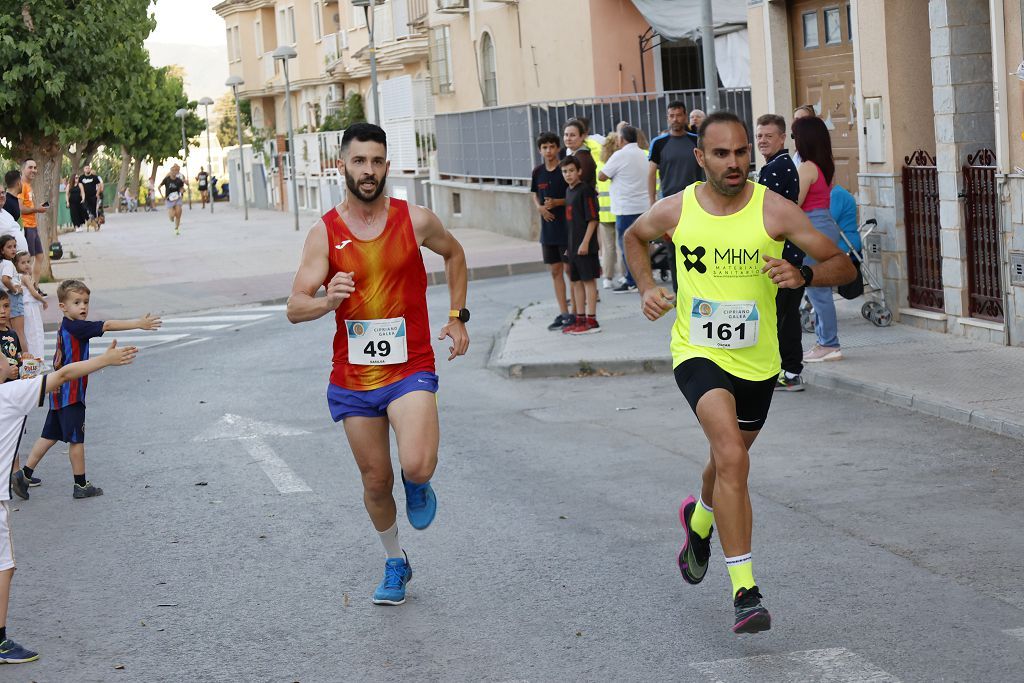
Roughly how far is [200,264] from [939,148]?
64.4 feet

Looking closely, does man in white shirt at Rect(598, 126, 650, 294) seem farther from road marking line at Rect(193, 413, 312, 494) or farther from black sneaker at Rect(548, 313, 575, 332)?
road marking line at Rect(193, 413, 312, 494)

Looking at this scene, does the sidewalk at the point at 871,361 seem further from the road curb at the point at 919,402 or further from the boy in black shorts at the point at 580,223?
the boy in black shorts at the point at 580,223

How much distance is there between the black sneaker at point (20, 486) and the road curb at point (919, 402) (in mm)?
5819

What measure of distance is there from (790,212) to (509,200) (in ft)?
83.7

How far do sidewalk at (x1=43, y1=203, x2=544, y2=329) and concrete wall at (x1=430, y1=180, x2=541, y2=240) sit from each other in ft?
1.17

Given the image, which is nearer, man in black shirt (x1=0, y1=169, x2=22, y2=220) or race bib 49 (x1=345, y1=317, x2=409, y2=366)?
race bib 49 (x1=345, y1=317, x2=409, y2=366)

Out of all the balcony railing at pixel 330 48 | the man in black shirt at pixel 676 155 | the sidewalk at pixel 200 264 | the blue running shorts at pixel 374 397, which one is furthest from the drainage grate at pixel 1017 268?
the balcony railing at pixel 330 48

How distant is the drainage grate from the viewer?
12.3m

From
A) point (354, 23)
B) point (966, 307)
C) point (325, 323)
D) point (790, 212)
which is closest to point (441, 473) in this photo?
point (790, 212)

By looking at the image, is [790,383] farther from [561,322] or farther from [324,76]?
[324,76]

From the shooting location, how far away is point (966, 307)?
43.7ft

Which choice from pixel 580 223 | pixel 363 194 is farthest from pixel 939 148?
pixel 363 194

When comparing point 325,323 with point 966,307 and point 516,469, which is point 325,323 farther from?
point 516,469

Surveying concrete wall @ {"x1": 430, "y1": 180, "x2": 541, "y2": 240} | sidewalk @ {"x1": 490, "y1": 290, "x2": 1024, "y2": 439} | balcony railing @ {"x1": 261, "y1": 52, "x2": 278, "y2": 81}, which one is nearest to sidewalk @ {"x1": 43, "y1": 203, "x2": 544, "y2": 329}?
concrete wall @ {"x1": 430, "y1": 180, "x2": 541, "y2": 240}
